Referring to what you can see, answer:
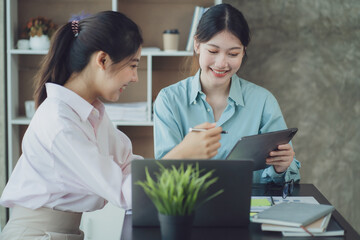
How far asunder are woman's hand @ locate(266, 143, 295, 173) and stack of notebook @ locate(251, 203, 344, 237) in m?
0.38

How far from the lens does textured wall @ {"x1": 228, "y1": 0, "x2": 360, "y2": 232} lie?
3.20 m

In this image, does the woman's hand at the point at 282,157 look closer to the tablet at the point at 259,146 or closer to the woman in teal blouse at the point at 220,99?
the tablet at the point at 259,146

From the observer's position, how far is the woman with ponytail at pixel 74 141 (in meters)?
1.31

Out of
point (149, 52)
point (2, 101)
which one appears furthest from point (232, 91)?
point (2, 101)

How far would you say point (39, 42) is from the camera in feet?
9.86

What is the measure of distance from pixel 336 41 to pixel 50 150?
2425mm

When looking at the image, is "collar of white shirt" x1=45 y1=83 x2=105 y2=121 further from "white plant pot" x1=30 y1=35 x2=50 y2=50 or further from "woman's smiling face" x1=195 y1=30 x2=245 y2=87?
"white plant pot" x1=30 y1=35 x2=50 y2=50

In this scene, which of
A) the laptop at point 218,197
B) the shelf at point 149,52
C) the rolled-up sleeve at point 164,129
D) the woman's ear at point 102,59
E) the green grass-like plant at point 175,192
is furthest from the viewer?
the shelf at point 149,52

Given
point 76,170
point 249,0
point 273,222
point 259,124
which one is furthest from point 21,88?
point 273,222

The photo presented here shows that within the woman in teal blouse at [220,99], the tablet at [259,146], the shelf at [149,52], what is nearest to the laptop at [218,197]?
the tablet at [259,146]

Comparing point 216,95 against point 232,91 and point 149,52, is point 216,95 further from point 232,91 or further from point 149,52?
point 149,52

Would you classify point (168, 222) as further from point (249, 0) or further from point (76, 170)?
point (249, 0)

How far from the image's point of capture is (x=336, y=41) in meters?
3.22

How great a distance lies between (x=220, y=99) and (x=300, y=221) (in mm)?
959
